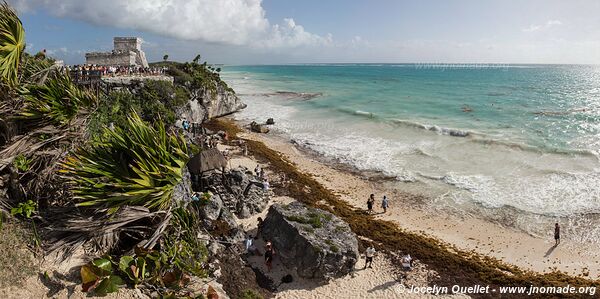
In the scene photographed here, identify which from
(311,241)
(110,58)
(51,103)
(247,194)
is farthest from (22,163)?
(110,58)

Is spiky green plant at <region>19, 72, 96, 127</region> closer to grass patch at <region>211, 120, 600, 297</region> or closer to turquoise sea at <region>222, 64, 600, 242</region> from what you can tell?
grass patch at <region>211, 120, 600, 297</region>

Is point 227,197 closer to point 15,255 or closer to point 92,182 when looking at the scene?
point 15,255

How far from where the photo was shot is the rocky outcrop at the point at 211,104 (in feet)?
117

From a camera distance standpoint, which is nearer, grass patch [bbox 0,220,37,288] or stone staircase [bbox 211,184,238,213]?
grass patch [bbox 0,220,37,288]

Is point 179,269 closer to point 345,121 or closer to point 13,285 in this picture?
point 13,285

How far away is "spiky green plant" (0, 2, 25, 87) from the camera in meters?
9.98

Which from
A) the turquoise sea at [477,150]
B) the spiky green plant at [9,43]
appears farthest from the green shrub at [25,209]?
the turquoise sea at [477,150]

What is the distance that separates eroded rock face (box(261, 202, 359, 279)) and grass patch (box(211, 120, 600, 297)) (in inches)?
98.1

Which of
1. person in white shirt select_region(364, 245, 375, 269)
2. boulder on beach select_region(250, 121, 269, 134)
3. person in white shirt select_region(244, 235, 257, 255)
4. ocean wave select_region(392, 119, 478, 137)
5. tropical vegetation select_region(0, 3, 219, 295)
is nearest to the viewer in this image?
tropical vegetation select_region(0, 3, 219, 295)

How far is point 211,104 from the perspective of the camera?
4091cm

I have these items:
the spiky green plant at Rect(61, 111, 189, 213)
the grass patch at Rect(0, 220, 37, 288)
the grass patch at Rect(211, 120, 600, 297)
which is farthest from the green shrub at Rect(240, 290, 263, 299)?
the grass patch at Rect(211, 120, 600, 297)

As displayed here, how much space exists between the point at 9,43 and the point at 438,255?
17.1 metres

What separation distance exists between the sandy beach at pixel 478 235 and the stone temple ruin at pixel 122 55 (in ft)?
73.2

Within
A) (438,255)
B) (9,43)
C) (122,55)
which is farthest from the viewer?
(122,55)
